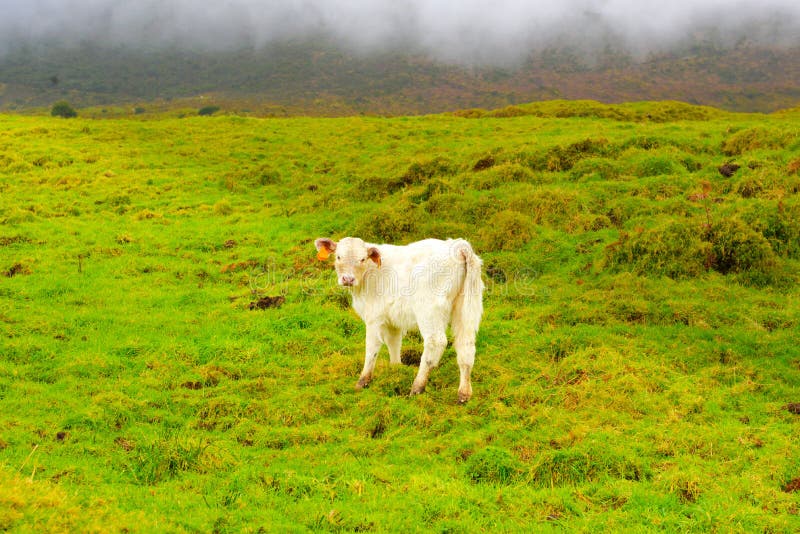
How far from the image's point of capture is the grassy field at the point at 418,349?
6.39 metres

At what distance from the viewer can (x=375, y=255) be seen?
9539mm

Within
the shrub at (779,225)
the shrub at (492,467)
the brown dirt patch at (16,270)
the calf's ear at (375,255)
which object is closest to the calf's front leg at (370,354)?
the calf's ear at (375,255)

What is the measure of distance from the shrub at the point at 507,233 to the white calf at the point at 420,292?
22.4 feet

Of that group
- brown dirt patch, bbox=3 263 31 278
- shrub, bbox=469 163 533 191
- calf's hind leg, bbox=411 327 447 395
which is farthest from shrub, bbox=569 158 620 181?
brown dirt patch, bbox=3 263 31 278

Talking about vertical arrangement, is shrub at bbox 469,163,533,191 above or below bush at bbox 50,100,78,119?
below

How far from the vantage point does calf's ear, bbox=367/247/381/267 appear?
9.52 m

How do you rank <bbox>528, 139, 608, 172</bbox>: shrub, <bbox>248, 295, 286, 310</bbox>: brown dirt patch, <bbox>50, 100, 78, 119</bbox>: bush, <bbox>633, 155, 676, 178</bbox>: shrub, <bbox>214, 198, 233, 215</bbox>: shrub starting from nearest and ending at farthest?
<bbox>248, 295, 286, 310</bbox>: brown dirt patch, <bbox>633, 155, 676, 178</bbox>: shrub, <bbox>528, 139, 608, 172</bbox>: shrub, <bbox>214, 198, 233, 215</bbox>: shrub, <bbox>50, 100, 78, 119</bbox>: bush

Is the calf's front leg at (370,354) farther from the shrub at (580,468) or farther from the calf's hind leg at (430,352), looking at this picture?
the shrub at (580,468)

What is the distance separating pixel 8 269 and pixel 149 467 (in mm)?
11671

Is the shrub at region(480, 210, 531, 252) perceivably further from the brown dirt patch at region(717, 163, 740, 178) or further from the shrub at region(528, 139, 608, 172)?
the brown dirt patch at region(717, 163, 740, 178)

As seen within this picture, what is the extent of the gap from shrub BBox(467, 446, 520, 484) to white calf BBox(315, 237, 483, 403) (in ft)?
5.42

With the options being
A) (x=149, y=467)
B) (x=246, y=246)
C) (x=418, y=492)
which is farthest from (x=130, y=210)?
(x=418, y=492)

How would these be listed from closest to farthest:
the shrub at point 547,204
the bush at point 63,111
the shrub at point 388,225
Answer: the shrub at point 547,204 → the shrub at point 388,225 → the bush at point 63,111

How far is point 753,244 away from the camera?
44.0ft
